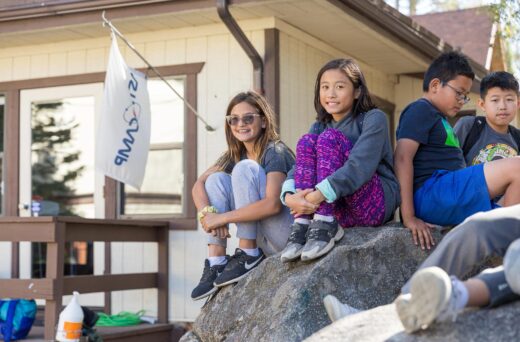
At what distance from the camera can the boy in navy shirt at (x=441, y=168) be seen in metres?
4.60

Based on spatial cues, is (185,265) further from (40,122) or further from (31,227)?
(40,122)

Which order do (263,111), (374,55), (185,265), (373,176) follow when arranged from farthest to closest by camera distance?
(374,55) < (185,265) < (263,111) < (373,176)

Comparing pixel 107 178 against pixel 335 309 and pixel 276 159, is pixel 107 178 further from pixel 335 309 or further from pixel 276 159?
pixel 335 309

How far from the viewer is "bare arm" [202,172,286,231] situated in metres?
5.13

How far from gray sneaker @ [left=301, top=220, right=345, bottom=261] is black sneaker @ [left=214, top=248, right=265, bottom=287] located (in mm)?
641

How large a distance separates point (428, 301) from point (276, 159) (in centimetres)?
234

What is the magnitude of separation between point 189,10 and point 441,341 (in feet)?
17.7

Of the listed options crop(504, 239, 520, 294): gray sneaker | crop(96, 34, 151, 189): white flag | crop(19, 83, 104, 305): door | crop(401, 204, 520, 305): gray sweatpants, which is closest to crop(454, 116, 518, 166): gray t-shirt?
crop(401, 204, 520, 305): gray sweatpants

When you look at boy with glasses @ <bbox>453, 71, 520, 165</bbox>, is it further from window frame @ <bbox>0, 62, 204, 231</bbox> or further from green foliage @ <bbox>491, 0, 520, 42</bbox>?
green foliage @ <bbox>491, 0, 520, 42</bbox>

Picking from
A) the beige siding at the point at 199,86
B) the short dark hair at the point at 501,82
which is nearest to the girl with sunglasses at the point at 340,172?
the short dark hair at the point at 501,82

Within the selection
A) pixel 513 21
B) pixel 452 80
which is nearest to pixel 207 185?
pixel 452 80

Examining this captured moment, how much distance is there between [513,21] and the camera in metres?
10.8

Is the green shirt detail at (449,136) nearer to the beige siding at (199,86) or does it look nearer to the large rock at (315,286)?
the large rock at (315,286)

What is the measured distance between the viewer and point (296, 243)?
15.3ft
